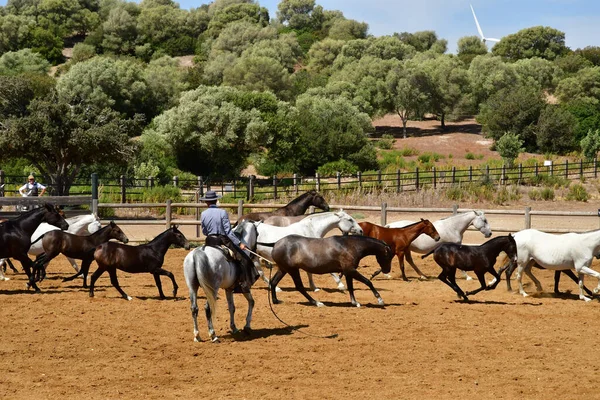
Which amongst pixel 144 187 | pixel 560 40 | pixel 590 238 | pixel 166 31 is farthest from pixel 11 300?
pixel 560 40

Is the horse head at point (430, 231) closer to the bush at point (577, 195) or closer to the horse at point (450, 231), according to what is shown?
the horse at point (450, 231)

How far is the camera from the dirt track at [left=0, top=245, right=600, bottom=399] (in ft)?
27.8

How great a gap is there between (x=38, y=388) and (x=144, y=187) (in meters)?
26.2

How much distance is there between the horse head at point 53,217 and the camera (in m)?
15.0

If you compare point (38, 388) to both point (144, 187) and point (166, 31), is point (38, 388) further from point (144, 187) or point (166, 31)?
point (166, 31)

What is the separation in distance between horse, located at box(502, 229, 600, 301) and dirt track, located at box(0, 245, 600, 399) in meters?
0.60

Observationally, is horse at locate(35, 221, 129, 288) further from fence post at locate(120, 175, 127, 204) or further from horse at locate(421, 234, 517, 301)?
fence post at locate(120, 175, 127, 204)

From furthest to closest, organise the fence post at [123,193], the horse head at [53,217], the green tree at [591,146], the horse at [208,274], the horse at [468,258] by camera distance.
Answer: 1. the green tree at [591,146]
2. the fence post at [123,193]
3. the horse head at [53,217]
4. the horse at [468,258]
5. the horse at [208,274]

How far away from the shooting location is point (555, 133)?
6094cm

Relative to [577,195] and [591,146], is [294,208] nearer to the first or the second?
[577,195]

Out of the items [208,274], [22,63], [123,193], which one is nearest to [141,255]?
[208,274]

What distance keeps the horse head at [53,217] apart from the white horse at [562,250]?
8321 millimetres

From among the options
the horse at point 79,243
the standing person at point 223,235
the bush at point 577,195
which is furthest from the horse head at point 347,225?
the bush at point 577,195

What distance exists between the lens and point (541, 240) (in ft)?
45.9
